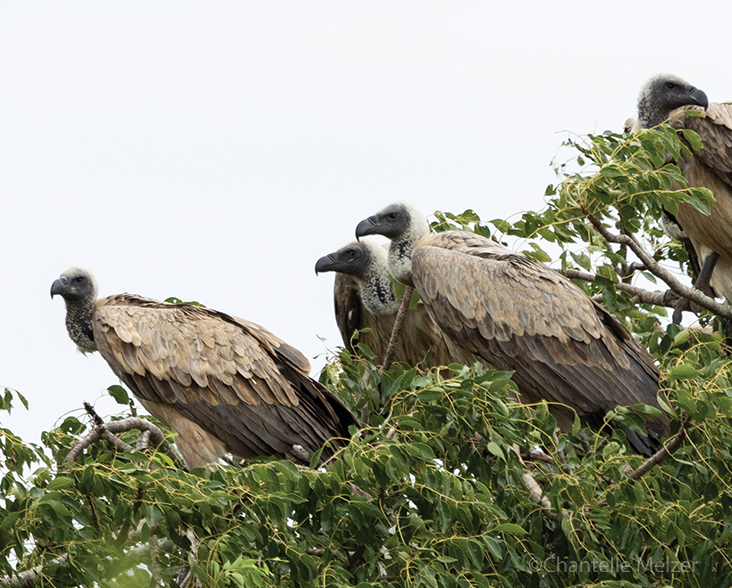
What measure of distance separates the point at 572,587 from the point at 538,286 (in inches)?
106

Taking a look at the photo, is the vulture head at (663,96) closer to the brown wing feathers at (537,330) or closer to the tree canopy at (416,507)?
the brown wing feathers at (537,330)

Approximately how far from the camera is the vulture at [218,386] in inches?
257

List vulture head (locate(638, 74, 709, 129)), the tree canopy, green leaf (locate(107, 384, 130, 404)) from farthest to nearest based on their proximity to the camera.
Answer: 1. vulture head (locate(638, 74, 709, 129))
2. green leaf (locate(107, 384, 130, 404))
3. the tree canopy

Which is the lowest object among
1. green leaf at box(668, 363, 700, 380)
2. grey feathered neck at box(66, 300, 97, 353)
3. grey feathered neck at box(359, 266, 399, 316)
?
green leaf at box(668, 363, 700, 380)

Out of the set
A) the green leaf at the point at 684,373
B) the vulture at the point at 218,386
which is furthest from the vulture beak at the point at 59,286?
the green leaf at the point at 684,373

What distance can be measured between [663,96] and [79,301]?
4.34 metres

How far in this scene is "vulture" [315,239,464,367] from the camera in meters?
7.66

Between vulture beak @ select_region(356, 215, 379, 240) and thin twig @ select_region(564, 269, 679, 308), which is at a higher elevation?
vulture beak @ select_region(356, 215, 379, 240)

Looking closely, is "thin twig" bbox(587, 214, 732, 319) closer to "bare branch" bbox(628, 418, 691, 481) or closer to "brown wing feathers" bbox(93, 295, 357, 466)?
"brown wing feathers" bbox(93, 295, 357, 466)

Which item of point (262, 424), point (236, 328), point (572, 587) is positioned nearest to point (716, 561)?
point (572, 587)

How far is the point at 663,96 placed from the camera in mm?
8008

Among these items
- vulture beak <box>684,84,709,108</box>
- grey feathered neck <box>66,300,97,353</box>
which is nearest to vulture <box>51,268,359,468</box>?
grey feathered neck <box>66,300,97,353</box>

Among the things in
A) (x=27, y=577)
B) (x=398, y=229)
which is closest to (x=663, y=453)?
(x=27, y=577)

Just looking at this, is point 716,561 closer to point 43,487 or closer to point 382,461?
point 382,461
